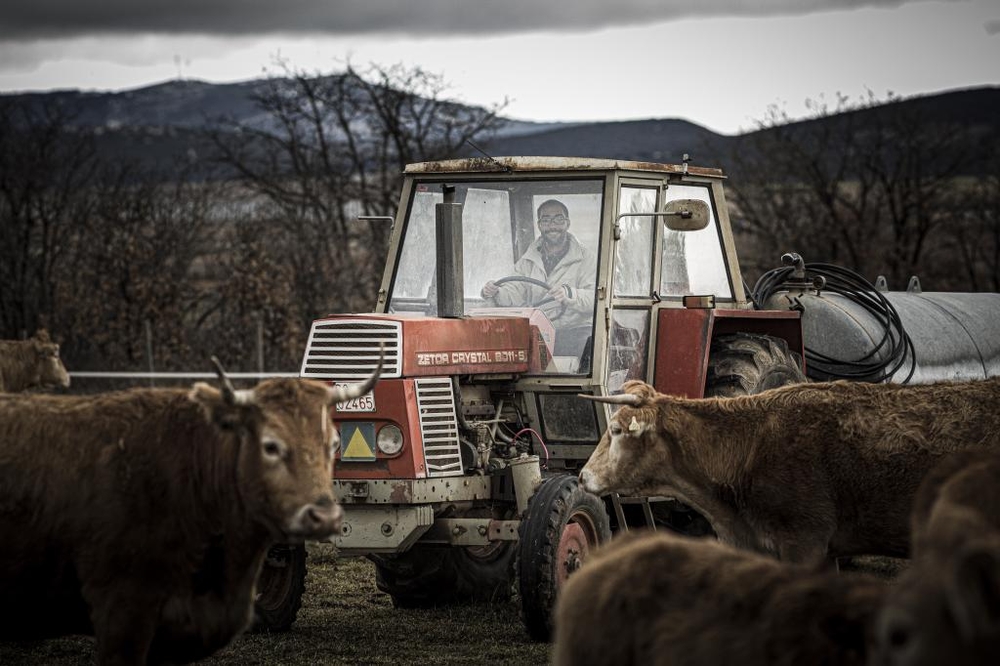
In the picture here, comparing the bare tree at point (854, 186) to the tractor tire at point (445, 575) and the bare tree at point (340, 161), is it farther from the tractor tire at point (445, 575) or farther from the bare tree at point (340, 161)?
the tractor tire at point (445, 575)

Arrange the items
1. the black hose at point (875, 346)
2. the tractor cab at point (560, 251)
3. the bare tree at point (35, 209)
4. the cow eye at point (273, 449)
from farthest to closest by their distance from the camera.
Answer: the bare tree at point (35, 209) < the black hose at point (875, 346) < the tractor cab at point (560, 251) < the cow eye at point (273, 449)

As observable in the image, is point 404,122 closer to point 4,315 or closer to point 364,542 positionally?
point 4,315

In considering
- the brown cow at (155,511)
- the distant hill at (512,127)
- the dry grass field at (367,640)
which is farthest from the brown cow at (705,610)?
the distant hill at (512,127)

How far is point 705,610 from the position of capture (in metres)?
3.55

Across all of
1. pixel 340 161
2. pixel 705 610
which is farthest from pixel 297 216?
pixel 705 610

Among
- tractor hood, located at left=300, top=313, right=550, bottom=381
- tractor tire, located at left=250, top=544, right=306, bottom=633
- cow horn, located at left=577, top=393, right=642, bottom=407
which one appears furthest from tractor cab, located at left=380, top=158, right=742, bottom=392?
tractor tire, located at left=250, top=544, right=306, bottom=633

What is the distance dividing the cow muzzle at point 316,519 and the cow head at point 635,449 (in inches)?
94.3

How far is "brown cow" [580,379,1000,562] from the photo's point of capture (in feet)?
21.9

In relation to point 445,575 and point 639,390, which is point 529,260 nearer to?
point 639,390

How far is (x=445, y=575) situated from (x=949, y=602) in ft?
19.7

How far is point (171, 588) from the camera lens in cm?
525

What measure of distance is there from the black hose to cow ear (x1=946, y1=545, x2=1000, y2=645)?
7308 mm

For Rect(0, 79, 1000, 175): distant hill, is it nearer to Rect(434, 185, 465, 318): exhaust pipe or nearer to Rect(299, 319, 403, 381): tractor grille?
Rect(434, 185, 465, 318): exhaust pipe

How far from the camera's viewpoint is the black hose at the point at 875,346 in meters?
10.2
